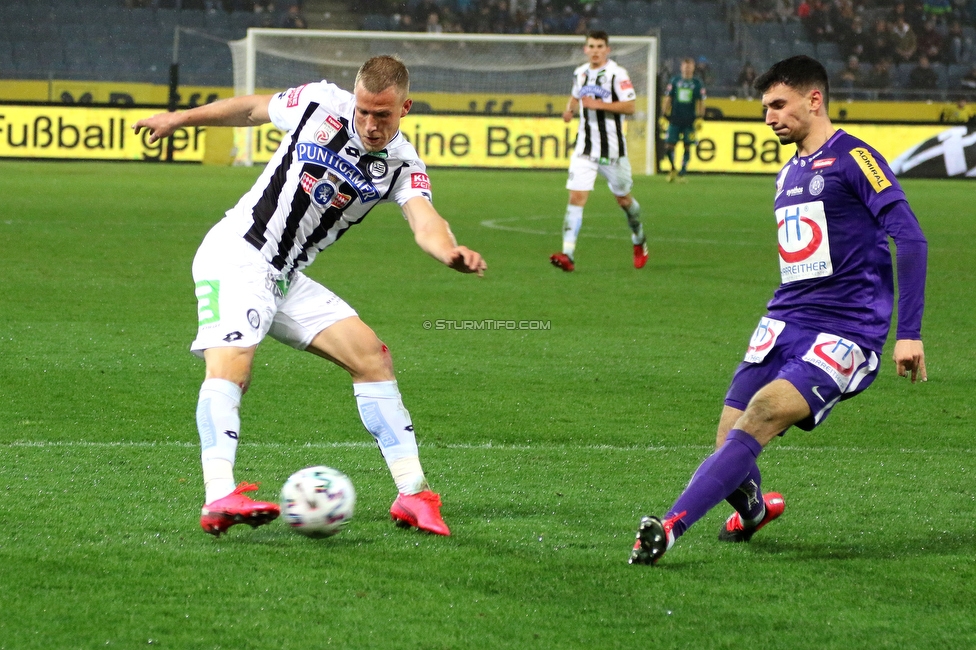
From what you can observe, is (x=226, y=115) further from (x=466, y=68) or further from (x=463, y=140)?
(x=466, y=68)

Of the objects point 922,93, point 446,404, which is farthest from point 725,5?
point 446,404

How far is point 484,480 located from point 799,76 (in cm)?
195

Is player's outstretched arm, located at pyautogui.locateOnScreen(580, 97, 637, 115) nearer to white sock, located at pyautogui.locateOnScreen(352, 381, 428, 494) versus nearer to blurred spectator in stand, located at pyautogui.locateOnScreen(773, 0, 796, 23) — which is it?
white sock, located at pyautogui.locateOnScreen(352, 381, 428, 494)

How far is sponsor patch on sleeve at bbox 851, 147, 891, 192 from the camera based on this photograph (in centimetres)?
398

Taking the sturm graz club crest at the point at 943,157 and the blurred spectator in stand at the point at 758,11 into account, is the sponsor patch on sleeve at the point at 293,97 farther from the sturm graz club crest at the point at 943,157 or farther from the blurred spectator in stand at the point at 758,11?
the blurred spectator in stand at the point at 758,11

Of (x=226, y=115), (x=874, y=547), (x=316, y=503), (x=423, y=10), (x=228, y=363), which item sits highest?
(x=423, y=10)

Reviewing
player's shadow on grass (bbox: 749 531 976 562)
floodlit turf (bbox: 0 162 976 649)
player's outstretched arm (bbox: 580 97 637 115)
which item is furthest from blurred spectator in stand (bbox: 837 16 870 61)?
player's shadow on grass (bbox: 749 531 976 562)

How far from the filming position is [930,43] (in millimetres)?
33062

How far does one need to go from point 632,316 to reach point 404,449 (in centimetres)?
525

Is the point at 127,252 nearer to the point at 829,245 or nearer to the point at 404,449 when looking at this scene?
the point at 404,449

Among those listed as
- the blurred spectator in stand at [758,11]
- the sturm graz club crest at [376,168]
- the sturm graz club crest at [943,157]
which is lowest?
the sturm graz club crest at [376,168]

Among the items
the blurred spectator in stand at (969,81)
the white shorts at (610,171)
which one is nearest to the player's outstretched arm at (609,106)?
the white shorts at (610,171)

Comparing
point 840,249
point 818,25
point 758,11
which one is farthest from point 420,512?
point 818,25

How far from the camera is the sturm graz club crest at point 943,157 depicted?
26938 millimetres
